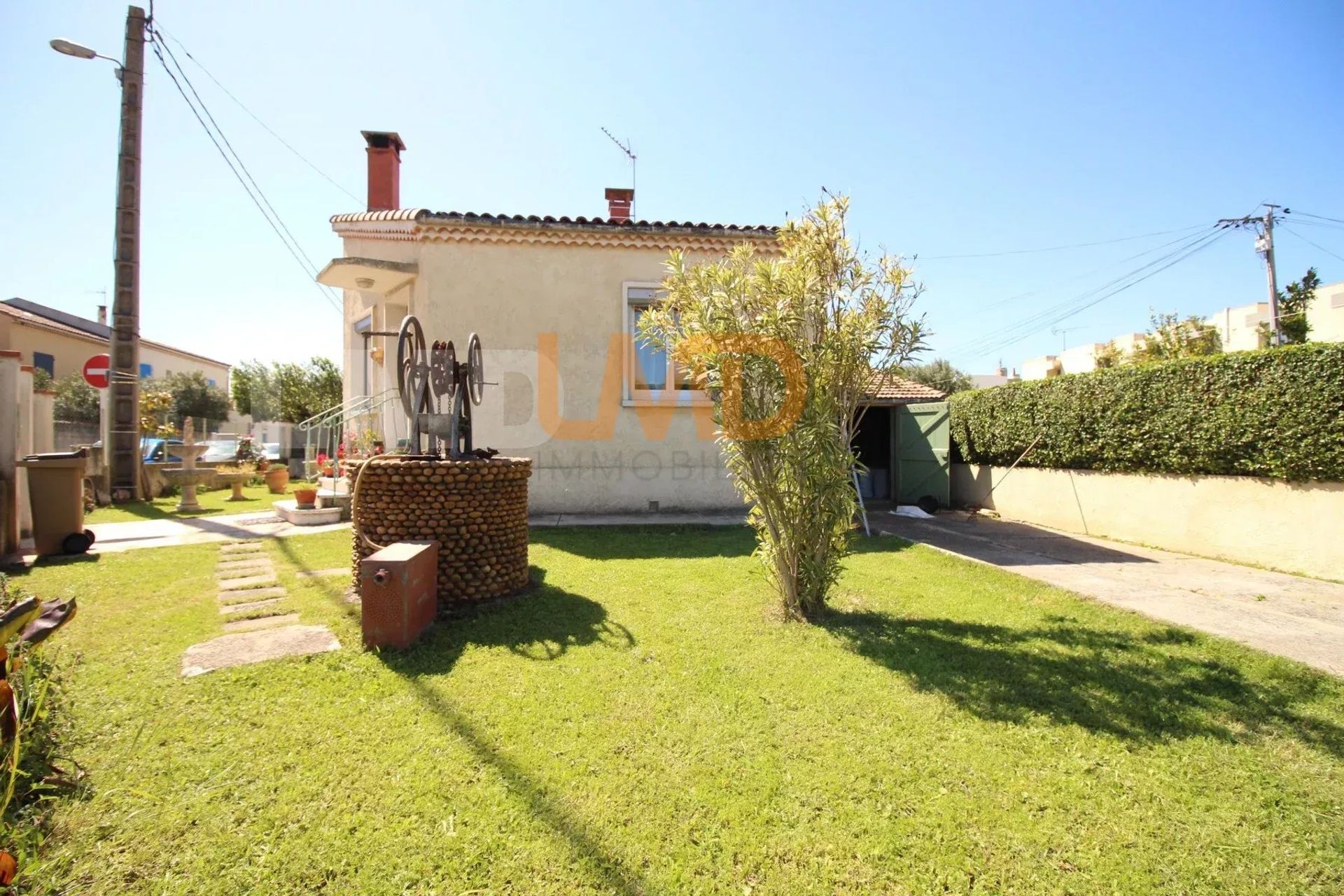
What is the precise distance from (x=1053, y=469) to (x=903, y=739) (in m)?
9.88

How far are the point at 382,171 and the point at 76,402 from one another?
69.8ft

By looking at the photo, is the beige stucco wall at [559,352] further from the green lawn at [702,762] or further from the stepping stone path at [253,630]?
the green lawn at [702,762]

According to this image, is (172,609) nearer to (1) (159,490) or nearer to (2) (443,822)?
(2) (443,822)

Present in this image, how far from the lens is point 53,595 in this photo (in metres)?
5.24

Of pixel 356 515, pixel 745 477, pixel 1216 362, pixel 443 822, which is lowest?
pixel 443 822

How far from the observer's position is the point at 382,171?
1183 cm

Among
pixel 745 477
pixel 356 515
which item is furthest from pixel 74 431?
pixel 745 477

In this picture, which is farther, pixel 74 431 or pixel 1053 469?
pixel 74 431

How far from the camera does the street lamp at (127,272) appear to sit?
36.7ft

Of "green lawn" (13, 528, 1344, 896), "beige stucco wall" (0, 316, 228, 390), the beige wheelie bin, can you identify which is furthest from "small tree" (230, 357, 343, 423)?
"green lawn" (13, 528, 1344, 896)

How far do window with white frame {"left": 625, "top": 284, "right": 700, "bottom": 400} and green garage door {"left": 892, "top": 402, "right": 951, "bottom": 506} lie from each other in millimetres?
6276

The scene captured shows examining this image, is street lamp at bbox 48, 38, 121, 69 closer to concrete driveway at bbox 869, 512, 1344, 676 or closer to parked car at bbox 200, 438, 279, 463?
parked car at bbox 200, 438, 279, 463

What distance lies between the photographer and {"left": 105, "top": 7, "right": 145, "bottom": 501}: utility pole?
36.7 ft

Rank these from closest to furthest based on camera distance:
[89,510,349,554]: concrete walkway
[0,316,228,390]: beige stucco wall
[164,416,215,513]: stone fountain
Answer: [89,510,349,554]: concrete walkway, [164,416,215,513]: stone fountain, [0,316,228,390]: beige stucco wall
